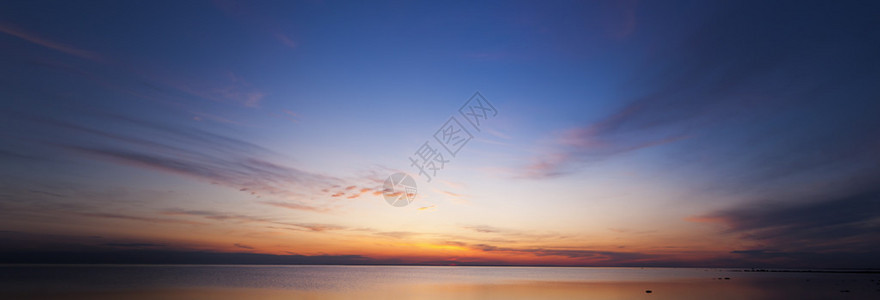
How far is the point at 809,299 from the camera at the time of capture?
34.8m

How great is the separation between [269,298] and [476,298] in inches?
749

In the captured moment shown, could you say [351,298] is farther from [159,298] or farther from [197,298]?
[159,298]

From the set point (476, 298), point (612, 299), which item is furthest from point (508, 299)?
point (612, 299)

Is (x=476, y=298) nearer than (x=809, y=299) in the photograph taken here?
No

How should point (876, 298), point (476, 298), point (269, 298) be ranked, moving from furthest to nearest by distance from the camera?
point (476, 298)
point (269, 298)
point (876, 298)

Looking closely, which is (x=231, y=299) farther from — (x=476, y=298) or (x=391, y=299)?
(x=476, y=298)

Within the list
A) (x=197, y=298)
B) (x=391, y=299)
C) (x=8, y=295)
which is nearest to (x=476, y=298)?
(x=391, y=299)

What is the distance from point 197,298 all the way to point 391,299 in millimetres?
16636

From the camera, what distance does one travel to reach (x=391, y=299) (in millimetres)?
37781

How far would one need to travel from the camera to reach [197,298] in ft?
116

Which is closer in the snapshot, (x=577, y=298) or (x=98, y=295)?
(x=98, y=295)

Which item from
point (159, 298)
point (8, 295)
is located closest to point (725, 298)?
point (159, 298)

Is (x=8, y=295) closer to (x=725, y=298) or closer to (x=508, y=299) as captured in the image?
(x=508, y=299)

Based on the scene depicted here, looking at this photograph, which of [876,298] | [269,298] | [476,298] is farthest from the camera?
[476,298]
